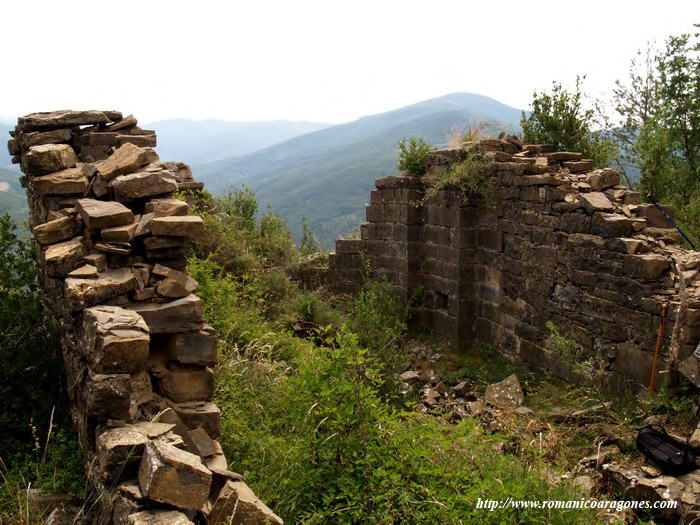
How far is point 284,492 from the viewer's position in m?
4.15

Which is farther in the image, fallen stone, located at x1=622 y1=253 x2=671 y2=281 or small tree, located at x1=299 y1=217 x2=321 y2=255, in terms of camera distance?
small tree, located at x1=299 y1=217 x2=321 y2=255

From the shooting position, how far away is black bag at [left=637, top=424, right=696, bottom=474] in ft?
17.3

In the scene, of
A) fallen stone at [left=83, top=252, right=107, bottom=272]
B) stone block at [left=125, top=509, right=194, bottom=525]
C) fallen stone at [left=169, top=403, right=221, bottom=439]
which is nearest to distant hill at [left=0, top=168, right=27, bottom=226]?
fallen stone at [left=83, top=252, right=107, bottom=272]

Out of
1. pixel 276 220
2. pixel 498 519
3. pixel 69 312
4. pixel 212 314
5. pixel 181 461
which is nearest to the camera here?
pixel 181 461

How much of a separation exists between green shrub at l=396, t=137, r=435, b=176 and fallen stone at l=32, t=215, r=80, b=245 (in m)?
7.28

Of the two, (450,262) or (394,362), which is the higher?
(450,262)

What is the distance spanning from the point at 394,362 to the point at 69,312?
5029 mm

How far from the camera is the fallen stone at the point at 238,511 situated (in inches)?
130

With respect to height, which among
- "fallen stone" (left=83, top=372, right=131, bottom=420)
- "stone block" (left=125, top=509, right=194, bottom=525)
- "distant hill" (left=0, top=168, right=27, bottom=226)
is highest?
"fallen stone" (left=83, top=372, right=131, bottom=420)

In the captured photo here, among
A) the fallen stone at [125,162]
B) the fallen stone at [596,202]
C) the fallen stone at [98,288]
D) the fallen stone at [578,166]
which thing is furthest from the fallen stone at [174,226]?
the fallen stone at [578,166]

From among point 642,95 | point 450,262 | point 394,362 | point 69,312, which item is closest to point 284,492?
point 69,312

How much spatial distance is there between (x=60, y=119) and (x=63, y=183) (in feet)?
6.55

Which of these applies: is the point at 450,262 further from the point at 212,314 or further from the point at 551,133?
the point at 212,314

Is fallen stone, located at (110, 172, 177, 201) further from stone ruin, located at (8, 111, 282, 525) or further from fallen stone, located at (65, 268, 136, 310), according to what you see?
fallen stone, located at (65, 268, 136, 310)
